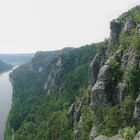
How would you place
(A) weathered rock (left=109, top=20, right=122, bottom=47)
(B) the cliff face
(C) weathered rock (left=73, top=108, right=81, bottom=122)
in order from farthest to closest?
1. (A) weathered rock (left=109, top=20, right=122, bottom=47)
2. (C) weathered rock (left=73, top=108, right=81, bottom=122)
3. (B) the cliff face

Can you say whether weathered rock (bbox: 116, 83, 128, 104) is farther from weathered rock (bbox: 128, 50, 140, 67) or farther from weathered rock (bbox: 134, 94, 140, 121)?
weathered rock (bbox: 134, 94, 140, 121)

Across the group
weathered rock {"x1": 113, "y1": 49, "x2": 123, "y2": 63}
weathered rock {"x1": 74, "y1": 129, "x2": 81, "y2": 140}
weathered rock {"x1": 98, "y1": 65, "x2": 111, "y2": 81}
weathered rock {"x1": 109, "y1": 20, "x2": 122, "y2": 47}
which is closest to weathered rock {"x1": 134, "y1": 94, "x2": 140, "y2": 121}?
weathered rock {"x1": 98, "y1": 65, "x2": 111, "y2": 81}

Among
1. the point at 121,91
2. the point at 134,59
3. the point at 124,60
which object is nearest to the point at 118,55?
the point at 124,60

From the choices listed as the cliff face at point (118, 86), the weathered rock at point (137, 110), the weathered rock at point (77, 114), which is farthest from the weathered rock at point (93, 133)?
the weathered rock at point (77, 114)

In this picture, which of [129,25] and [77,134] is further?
[129,25]

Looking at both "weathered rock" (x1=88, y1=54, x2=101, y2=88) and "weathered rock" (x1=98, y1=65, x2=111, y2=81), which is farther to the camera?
"weathered rock" (x1=88, y1=54, x2=101, y2=88)

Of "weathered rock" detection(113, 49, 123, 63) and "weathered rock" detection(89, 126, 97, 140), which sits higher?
"weathered rock" detection(113, 49, 123, 63)

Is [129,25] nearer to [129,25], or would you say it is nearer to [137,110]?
[129,25]

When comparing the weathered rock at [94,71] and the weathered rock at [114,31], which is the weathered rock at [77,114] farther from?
the weathered rock at [114,31]

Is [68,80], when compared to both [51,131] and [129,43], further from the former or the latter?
[129,43]

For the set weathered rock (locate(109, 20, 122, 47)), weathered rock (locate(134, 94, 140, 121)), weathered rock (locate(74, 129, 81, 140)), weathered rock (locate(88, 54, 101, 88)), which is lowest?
weathered rock (locate(74, 129, 81, 140))

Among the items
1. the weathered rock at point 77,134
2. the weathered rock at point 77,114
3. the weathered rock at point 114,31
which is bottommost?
the weathered rock at point 77,134
